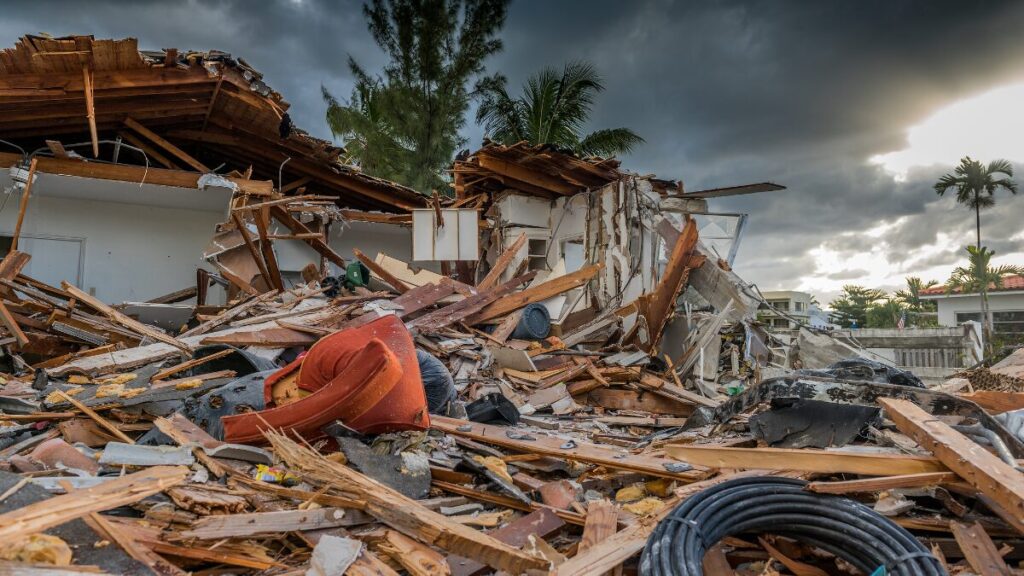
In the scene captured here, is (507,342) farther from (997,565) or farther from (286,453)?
(997,565)

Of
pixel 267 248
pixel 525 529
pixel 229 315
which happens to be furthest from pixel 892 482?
pixel 267 248

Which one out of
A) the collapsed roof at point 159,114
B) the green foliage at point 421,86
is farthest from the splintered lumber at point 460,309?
the green foliage at point 421,86

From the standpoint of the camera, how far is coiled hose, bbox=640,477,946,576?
244 cm

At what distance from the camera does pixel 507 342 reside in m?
8.52

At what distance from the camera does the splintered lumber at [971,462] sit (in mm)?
2643

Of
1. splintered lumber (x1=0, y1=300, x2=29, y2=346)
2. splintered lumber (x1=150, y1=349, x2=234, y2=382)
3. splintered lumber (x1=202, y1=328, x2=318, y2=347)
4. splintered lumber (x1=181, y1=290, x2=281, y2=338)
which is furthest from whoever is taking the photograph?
splintered lumber (x1=181, y1=290, x2=281, y2=338)

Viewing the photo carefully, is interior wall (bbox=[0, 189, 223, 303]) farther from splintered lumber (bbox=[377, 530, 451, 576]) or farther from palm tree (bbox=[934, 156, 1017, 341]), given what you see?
palm tree (bbox=[934, 156, 1017, 341])

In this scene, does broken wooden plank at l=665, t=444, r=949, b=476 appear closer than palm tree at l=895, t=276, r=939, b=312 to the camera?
Yes

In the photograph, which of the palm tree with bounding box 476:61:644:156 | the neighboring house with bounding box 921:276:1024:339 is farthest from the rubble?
the neighboring house with bounding box 921:276:1024:339

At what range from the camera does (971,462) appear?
9.47 ft

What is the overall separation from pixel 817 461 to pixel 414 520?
2432mm

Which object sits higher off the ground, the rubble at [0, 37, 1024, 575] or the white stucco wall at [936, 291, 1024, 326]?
the white stucco wall at [936, 291, 1024, 326]

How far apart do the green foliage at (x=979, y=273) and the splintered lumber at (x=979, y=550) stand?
34681 mm

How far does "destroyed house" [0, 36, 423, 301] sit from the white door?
21mm
